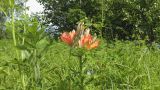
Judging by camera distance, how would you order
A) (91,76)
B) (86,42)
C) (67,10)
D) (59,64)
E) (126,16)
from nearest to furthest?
1. (86,42)
2. (91,76)
3. (59,64)
4. (126,16)
5. (67,10)

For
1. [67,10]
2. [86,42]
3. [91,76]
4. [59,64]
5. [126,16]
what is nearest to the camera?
[86,42]

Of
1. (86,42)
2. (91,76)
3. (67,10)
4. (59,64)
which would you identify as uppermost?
(86,42)

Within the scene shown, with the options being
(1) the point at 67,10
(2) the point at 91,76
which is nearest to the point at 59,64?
(2) the point at 91,76

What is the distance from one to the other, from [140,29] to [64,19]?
633cm

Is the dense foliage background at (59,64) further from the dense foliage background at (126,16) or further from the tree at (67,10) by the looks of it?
the tree at (67,10)

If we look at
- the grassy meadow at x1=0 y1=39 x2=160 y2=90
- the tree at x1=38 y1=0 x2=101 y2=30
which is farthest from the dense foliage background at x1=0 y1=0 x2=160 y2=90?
the tree at x1=38 y1=0 x2=101 y2=30

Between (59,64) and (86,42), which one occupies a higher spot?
(86,42)

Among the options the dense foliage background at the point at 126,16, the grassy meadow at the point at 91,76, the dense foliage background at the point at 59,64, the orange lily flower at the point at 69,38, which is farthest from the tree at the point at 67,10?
the orange lily flower at the point at 69,38

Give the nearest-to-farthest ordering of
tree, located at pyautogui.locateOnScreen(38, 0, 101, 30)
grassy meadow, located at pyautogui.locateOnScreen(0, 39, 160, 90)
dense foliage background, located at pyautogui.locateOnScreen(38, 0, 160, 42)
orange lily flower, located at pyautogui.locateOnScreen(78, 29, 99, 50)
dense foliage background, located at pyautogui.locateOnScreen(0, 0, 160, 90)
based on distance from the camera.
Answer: orange lily flower, located at pyautogui.locateOnScreen(78, 29, 99, 50) → dense foliage background, located at pyautogui.locateOnScreen(0, 0, 160, 90) → grassy meadow, located at pyautogui.locateOnScreen(0, 39, 160, 90) → dense foliage background, located at pyautogui.locateOnScreen(38, 0, 160, 42) → tree, located at pyautogui.locateOnScreen(38, 0, 101, 30)

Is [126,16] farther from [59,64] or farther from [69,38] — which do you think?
[69,38]

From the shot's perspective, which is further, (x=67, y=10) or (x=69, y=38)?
(x=67, y=10)

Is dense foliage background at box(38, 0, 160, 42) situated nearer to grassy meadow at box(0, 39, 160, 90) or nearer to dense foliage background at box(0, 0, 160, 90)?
dense foliage background at box(0, 0, 160, 90)

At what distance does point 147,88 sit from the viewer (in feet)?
11.5

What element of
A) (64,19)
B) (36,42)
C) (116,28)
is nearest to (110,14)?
(116,28)
